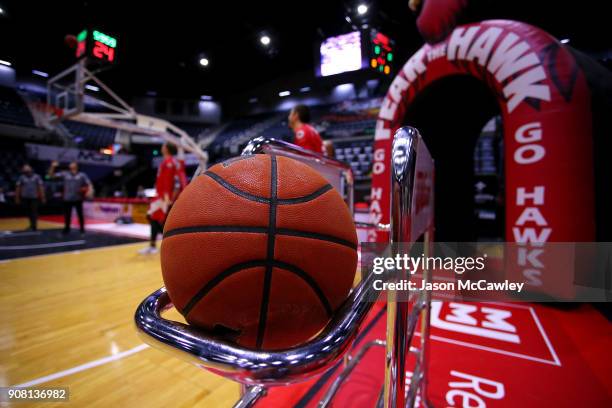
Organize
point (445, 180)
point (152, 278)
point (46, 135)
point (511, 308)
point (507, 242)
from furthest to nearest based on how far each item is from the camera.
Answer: point (46, 135), point (445, 180), point (152, 278), point (507, 242), point (511, 308)

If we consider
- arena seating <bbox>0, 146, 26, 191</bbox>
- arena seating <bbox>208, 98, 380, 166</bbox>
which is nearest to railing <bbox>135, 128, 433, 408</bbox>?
arena seating <bbox>208, 98, 380, 166</bbox>

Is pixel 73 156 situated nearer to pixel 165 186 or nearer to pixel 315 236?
pixel 165 186

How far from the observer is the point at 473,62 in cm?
294

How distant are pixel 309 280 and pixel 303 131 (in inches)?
90.4

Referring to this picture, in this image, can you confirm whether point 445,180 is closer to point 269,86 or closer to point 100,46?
point 100,46

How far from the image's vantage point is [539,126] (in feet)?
8.14

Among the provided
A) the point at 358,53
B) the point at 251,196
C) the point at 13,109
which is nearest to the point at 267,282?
the point at 251,196

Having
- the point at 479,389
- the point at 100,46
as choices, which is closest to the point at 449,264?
the point at 479,389

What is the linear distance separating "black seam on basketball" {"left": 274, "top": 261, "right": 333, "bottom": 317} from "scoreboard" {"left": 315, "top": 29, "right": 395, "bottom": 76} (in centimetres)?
679

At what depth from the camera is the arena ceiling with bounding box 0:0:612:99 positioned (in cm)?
673

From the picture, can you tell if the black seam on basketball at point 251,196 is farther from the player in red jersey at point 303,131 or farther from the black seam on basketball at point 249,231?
the player in red jersey at point 303,131

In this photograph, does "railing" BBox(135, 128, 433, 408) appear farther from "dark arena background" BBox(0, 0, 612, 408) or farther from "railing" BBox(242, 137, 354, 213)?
"railing" BBox(242, 137, 354, 213)

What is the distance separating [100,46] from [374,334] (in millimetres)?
8722

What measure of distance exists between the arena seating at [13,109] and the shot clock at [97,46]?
30.8ft
